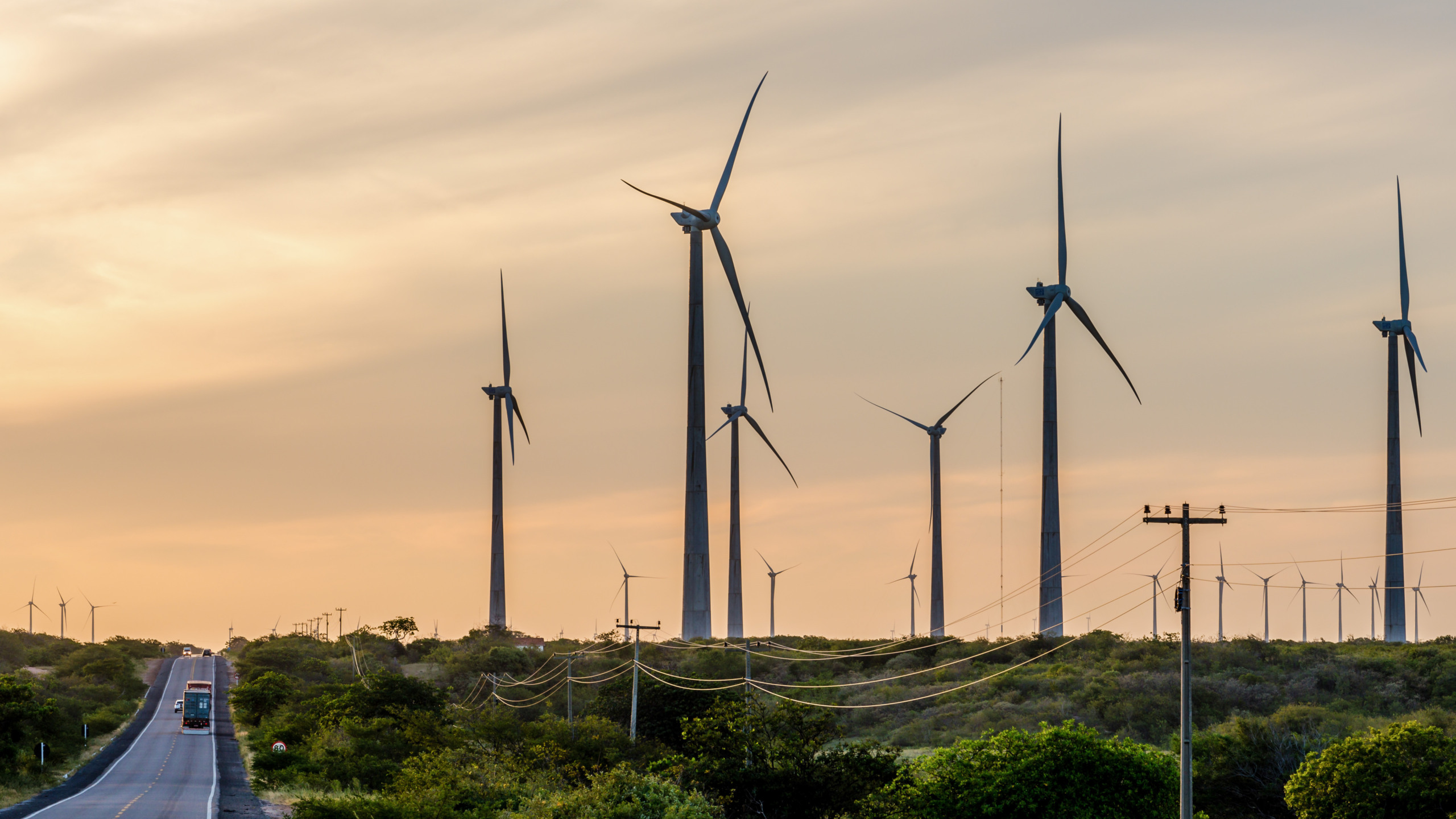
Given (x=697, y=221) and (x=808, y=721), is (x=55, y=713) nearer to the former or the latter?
(x=697, y=221)

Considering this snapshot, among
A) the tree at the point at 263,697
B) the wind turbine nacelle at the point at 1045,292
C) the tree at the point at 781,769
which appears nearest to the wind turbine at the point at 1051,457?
the wind turbine nacelle at the point at 1045,292

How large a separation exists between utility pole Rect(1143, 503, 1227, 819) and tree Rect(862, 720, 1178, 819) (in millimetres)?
5767

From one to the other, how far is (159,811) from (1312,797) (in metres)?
51.7

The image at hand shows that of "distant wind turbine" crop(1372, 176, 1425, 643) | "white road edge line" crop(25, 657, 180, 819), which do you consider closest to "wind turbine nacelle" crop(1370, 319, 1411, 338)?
"distant wind turbine" crop(1372, 176, 1425, 643)

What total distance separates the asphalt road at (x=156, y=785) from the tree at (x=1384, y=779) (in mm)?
47741

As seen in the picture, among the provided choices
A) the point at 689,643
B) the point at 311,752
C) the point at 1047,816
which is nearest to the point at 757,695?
the point at 689,643

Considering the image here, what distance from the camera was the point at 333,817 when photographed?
189 ft

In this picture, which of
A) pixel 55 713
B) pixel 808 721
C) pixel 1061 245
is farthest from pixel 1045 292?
pixel 55 713

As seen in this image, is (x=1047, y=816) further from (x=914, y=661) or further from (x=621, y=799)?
(x=914, y=661)

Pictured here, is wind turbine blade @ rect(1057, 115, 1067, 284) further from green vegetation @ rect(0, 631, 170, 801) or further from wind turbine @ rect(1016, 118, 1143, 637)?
green vegetation @ rect(0, 631, 170, 801)

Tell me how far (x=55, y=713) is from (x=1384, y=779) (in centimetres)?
9316

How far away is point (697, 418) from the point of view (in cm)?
10056

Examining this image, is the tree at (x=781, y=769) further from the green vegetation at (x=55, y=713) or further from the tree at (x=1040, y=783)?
the green vegetation at (x=55, y=713)

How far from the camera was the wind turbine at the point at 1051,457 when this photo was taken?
102 meters
